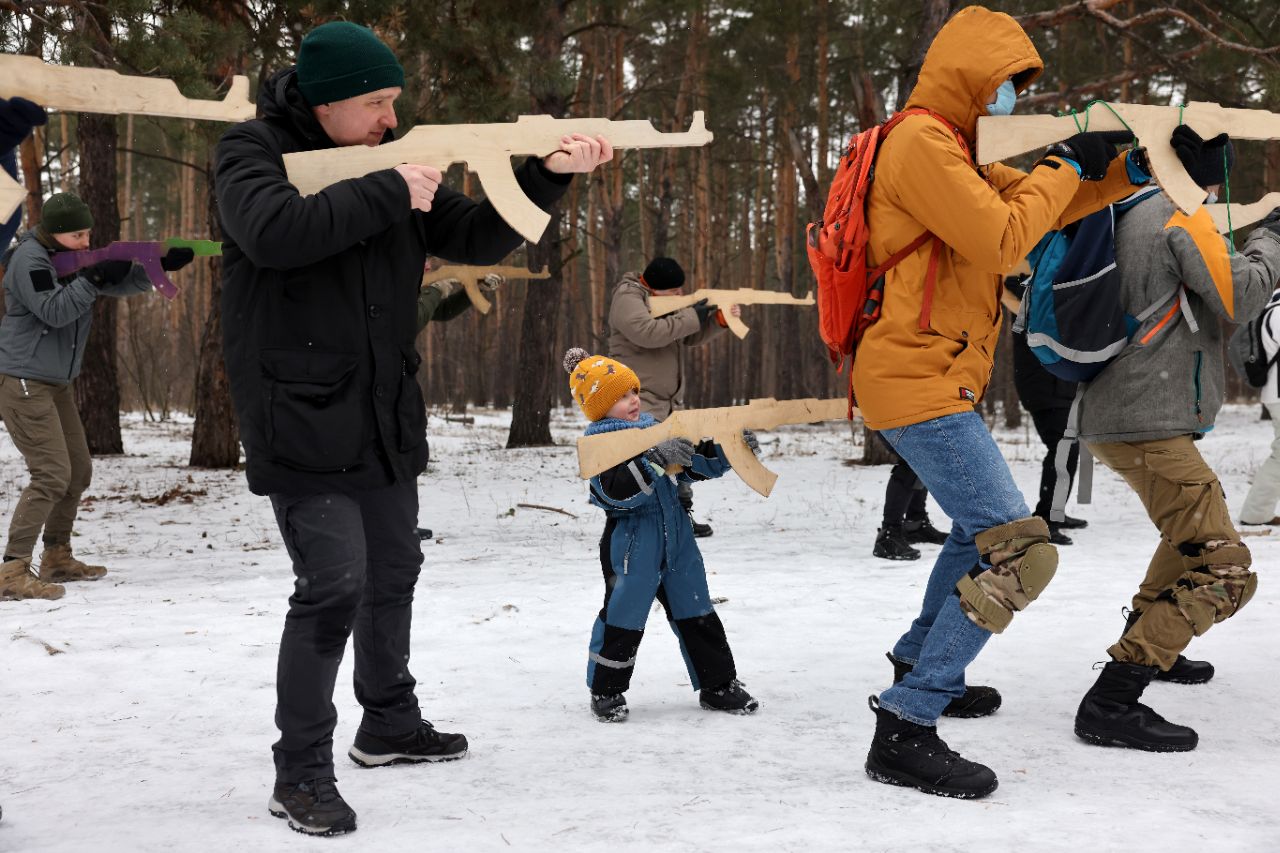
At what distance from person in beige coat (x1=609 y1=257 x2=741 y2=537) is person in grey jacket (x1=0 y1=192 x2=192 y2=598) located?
2.35 metres

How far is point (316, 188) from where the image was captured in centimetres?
247

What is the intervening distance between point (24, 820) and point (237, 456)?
9209 mm

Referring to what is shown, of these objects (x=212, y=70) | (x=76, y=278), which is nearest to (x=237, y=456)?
(x=212, y=70)

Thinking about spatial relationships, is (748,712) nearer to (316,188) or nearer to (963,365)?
(963,365)

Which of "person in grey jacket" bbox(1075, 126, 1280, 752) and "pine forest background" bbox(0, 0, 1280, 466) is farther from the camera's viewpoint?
"pine forest background" bbox(0, 0, 1280, 466)

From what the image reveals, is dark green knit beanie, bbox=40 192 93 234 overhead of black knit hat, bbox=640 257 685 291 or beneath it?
overhead

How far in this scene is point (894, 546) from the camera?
6.16m

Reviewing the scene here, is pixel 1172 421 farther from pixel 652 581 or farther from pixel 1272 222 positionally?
pixel 652 581

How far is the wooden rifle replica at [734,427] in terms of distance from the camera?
3184 mm

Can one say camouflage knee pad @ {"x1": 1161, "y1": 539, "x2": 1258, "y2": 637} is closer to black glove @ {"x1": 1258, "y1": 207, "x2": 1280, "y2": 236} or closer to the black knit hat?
black glove @ {"x1": 1258, "y1": 207, "x2": 1280, "y2": 236}

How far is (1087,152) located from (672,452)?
146 centimetres

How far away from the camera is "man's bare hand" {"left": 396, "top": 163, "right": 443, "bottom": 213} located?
2459 millimetres

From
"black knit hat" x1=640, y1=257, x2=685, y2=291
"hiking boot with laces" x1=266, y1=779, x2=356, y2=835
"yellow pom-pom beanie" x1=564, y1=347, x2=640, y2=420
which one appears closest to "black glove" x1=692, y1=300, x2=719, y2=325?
"black knit hat" x1=640, y1=257, x2=685, y2=291

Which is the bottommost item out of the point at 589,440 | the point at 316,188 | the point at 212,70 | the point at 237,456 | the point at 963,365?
the point at 237,456
